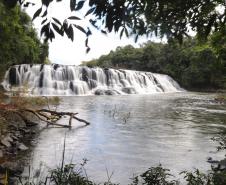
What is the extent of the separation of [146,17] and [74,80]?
3323 centimetres

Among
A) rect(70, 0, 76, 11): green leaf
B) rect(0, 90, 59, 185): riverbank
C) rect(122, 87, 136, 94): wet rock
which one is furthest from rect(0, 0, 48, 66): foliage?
rect(70, 0, 76, 11): green leaf

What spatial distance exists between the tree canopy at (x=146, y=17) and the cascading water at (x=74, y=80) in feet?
90.0

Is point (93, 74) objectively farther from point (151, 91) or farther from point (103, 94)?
point (151, 91)

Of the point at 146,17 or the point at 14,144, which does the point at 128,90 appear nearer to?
the point at 14,144

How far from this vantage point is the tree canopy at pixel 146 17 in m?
2.73

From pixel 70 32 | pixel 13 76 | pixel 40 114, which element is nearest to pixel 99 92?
pixel 13 76

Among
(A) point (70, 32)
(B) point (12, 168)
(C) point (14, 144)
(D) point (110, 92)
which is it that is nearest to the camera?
(A) point (70, 32)

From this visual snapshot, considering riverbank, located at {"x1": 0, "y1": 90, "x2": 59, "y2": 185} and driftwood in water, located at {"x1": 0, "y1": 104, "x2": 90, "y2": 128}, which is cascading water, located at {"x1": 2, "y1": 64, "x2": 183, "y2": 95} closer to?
driftwood in water, located at {"x1": 0, "y1": 104, "x2": 90, "y2": 128}

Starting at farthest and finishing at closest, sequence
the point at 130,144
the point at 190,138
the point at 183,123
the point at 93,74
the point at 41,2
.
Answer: the point at 93,74 → the point at 183,123 → the point at 190,138 → the point at 130,144 → the point at 41,2

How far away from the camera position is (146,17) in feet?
12.0

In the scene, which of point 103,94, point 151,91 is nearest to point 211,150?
point 103,94

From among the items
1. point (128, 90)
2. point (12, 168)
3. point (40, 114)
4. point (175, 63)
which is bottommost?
point (12, 168)

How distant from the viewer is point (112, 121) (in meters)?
16.9

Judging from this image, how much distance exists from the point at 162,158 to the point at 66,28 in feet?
24.8
